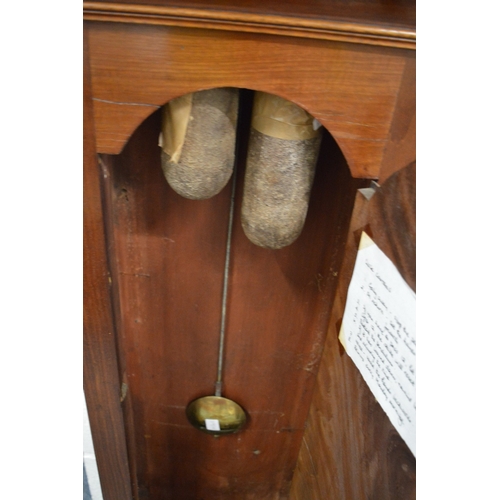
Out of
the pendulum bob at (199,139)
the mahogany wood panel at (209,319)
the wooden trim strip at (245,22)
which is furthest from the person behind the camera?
the mahogany wood panel at (209,319)

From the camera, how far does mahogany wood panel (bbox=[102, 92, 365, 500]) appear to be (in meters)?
0.88

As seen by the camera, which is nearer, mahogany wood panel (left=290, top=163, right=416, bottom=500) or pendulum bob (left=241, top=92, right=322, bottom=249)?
mahogany wood panel (left=290, top=163, right=416, bottom=500)

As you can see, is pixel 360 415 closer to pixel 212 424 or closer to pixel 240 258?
pixel 240 258

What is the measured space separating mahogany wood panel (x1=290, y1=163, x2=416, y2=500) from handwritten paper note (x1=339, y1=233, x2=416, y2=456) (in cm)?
2

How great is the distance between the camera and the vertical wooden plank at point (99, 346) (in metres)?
0.66

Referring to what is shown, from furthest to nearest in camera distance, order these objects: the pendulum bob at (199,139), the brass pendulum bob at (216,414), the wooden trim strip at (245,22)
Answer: the brass pendulum bob at (216,414), the pendulum bob at (199,139), the wooden trim strip at (245,22)

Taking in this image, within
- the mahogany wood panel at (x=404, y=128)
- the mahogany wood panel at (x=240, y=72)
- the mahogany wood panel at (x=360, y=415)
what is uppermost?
the mahogany wood panel at (x=240, y=72)

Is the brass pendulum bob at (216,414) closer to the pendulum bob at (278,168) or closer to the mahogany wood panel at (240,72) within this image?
the pendulum bob at (278,168)

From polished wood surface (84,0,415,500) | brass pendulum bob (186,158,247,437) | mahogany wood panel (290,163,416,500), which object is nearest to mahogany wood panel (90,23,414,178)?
polished wood surface (84,0,415,500)

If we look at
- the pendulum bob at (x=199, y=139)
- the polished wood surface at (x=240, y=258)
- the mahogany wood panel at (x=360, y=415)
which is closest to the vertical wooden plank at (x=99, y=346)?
the polished wood surface at (x=240, y=258)

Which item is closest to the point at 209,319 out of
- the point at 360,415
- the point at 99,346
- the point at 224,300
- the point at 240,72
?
the point at 224,300

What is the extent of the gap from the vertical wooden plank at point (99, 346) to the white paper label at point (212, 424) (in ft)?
0.69

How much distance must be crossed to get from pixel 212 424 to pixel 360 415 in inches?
20.3

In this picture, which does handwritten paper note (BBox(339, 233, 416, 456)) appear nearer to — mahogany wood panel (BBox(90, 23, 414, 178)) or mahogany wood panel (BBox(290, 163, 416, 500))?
mahogany wood panel (BBox(290, 163, 416, 500))
